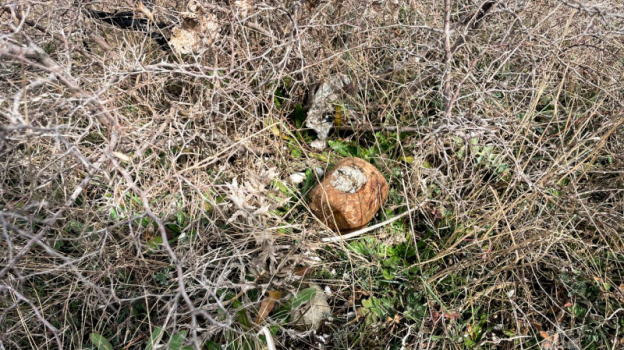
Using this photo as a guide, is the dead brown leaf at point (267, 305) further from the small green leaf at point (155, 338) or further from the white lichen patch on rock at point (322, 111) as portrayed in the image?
the white lichen patch on rock at point (322, 111)

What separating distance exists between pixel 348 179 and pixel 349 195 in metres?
0.09

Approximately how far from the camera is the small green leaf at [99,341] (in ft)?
5.66

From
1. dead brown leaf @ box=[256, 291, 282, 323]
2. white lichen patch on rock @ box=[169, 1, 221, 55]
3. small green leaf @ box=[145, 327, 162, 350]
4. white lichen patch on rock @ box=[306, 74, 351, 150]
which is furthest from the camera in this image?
white lichen patch on rock @ box=[306, 74, 351, 150]

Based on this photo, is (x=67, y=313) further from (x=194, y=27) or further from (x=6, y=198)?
(x=194, y=27)

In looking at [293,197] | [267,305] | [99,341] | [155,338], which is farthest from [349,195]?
→ [99,341]

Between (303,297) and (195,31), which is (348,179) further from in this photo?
(195,31)

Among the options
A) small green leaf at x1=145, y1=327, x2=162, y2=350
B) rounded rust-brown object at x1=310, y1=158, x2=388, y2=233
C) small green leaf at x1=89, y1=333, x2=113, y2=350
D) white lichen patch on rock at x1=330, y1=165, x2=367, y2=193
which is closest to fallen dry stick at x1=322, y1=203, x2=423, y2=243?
rounded rust-brown object at x1=310, y1=158, x2=388, y2=233

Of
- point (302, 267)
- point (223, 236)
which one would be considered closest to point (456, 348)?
point (302, 267)

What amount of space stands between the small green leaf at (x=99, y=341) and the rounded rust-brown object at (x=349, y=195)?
38.6 inches

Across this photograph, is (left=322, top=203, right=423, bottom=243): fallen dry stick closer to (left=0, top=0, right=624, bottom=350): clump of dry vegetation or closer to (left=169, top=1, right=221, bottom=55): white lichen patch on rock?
→ (left=0, top=0, right=624, bottom=350): clump of dry vegetation

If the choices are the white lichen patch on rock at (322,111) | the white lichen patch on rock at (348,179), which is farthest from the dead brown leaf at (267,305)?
the white lichen patch on rock at (322,111)

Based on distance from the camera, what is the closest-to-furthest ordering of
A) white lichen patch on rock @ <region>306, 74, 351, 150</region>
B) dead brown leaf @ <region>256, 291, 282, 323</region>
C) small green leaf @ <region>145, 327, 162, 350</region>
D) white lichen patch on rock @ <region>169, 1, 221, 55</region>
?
small green leaf @ <region>145, 327, 162, 350</region> < dead brown leaf @ <region>256, 291, 282, 323</region> < white lichen patch on rock @ <region>169, 1, 221, 55</region> < white lichen patch on rock @ <region>306, 74, 351, 150</region>

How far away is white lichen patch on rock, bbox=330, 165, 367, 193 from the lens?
2.10 m

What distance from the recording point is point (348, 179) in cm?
212
